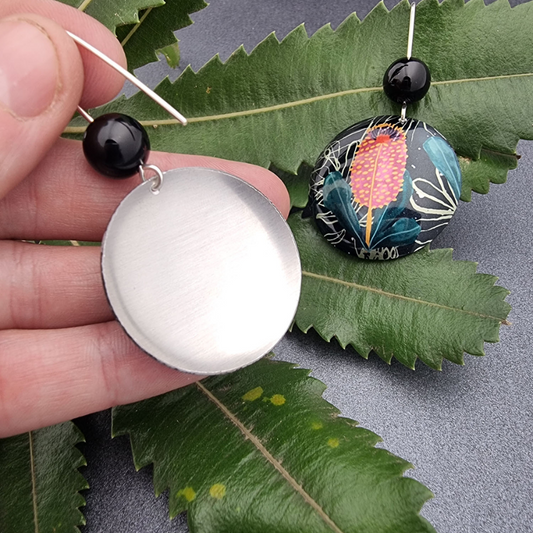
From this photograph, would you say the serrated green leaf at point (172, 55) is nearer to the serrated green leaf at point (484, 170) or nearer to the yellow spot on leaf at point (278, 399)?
the serrated green leaf at point (484, 170)

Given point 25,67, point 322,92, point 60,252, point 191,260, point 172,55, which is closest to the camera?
point 25,67

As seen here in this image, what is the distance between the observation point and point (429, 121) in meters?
0.90

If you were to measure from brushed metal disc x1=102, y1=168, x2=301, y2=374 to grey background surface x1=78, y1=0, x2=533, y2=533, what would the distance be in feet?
0.85

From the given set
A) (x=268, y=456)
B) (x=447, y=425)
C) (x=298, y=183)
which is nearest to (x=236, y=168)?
(x=298, y=183)

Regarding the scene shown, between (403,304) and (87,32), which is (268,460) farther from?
(87,32)

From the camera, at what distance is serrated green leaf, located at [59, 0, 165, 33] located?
2.66ft

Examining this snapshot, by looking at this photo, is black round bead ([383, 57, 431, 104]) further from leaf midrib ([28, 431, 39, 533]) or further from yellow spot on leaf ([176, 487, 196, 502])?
leaf midrib ([28, 431, 39, 533])

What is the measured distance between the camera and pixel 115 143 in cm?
65

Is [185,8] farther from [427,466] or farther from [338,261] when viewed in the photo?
[427,466]

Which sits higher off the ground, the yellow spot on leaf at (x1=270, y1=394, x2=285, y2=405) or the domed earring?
the domed earring

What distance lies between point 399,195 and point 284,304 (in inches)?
10.8

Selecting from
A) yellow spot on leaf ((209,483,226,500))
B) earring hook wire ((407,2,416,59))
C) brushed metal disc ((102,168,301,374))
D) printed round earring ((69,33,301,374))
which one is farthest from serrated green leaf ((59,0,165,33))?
yellow spot on leaf ((209,483,226,500))

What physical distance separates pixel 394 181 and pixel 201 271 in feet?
1.12

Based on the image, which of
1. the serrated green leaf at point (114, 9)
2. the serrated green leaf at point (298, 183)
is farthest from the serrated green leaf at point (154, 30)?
Answer: the serrated green leaf at point (298, 183)
